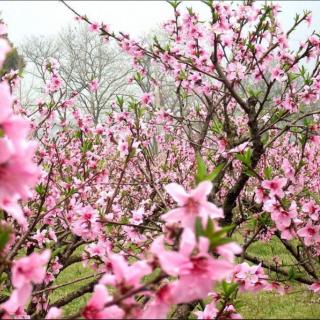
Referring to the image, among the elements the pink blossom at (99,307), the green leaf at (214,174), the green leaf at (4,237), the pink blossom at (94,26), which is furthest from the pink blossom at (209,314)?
A: the pink blossom at (94,26)

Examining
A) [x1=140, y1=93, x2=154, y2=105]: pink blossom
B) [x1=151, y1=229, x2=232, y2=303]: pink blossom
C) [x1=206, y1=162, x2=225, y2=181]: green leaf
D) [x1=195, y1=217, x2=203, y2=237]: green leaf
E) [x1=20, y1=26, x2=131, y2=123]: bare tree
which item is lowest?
[x1=151, y1=229, x2=232, y2=303]: pink blossom

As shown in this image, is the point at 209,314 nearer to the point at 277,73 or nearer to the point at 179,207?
the point at 179,207

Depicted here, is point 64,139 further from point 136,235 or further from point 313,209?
point 313,209

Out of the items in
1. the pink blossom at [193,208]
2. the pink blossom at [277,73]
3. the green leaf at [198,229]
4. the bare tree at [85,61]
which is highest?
the bare tree at [85,61]

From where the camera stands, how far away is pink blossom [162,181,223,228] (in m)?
1.25

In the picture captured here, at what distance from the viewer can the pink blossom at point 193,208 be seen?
49.0 inches

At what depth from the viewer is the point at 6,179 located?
964 millimetres

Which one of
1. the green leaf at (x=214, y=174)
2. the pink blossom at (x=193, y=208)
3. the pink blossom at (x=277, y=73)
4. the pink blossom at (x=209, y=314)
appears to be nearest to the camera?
the pink blossom at (x=193, y=208)

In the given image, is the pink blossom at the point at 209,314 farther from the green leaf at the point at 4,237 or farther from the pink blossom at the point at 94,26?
the pink blossom at the point at 94,26

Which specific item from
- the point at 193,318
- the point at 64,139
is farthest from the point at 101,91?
the point at 193,318

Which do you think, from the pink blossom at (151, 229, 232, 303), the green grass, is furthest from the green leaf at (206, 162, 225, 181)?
the green grass

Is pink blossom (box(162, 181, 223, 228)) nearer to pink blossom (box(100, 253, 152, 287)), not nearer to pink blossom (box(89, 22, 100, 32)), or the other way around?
pink blossom (box(100, 253, 152, 287))

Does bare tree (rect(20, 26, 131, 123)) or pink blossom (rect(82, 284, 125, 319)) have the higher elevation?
bare tree (rect(20, 26, 131, 123))

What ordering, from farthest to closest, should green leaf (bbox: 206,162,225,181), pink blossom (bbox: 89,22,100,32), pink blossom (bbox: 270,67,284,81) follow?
pink blossom (bbox: 89,22,100,32), pink blossom (bbox: 270,67,284,81), green leaf (bbox: 206,162,225,181)
